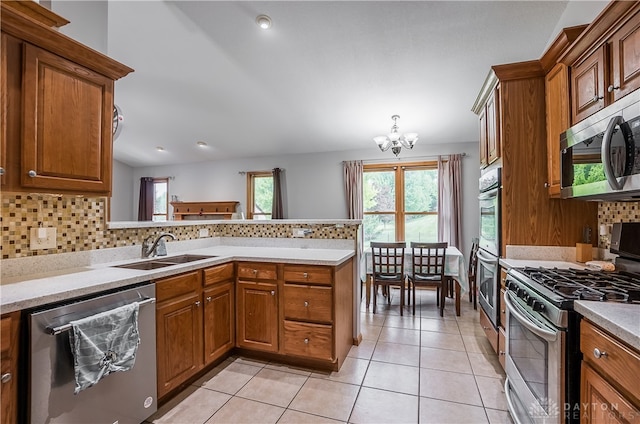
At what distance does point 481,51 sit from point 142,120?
5530 mm

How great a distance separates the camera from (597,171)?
65.1 inches

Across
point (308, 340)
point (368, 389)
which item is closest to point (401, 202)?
point (308, 340)

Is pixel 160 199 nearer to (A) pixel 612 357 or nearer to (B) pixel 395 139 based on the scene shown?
(B) pixel 395 139

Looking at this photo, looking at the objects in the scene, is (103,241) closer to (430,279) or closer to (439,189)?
(430,279)

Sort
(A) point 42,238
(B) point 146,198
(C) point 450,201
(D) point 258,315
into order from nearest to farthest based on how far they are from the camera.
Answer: (A) point 42,238 → (D) point 258,315 → (C) point 450,201 → (B) point 146,198

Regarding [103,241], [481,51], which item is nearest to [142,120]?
[103,241]

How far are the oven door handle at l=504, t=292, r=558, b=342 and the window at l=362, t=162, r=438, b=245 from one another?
3726mm

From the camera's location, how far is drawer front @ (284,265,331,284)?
7.55 feet

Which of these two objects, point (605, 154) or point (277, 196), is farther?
point (277, 196)

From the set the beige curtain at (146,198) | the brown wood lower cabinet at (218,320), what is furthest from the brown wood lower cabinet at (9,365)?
the beige curtain at (146,198)

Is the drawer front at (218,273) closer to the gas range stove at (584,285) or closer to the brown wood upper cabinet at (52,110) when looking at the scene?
the brown wood upper cabinet at (52,110)

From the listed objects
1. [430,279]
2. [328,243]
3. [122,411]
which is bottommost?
[122,411]

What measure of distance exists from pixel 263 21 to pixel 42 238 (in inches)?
105

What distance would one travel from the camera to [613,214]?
201 centimetres
